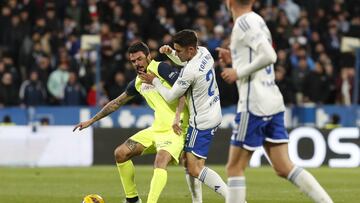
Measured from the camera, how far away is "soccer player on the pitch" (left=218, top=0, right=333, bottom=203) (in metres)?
8.95

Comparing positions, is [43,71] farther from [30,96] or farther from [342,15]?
[342,15]

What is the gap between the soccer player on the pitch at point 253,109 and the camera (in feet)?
29.3

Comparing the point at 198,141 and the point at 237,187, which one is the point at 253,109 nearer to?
the point at 237,187

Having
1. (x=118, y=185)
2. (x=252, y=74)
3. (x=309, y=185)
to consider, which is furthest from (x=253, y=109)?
(x=118, y=185)

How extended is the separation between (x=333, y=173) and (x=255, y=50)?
10.5 m

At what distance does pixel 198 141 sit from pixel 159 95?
1041 millimetres

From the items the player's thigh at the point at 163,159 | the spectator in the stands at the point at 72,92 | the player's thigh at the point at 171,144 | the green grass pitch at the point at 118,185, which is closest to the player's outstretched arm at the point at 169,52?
the player's thigh at the point at 171,144

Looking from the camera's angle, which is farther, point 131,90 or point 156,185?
point 131,90

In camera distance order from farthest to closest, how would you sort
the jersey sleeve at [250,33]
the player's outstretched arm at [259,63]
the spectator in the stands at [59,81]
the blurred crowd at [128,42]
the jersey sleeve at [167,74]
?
the spectator in the stands at [59,81], the blurred crowd at [128,42], the jersey sleeve at [167,74], the jersey sleeve at [250,33], the player's outstretched arm at [259,63]

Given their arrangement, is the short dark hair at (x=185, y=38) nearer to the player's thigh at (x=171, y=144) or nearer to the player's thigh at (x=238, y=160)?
the player's thigh at (x=171, y=144)

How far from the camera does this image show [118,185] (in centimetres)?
1577

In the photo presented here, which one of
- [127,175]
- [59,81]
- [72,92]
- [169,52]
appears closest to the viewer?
[169,52]

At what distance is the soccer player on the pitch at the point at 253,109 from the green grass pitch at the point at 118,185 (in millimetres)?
3654

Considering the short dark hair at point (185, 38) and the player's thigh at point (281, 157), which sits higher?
the short dark hair at point (185, 38)
